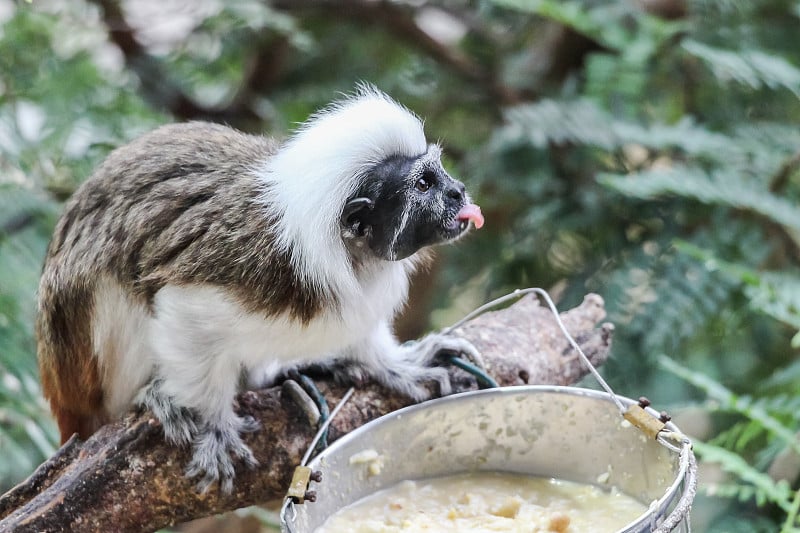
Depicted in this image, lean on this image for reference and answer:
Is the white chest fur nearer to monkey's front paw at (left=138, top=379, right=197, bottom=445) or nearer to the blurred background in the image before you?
monkey's front paw at (left=138, top=379, right=197, bottom=445)

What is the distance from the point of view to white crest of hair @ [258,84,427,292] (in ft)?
6.02

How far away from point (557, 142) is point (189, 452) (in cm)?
207

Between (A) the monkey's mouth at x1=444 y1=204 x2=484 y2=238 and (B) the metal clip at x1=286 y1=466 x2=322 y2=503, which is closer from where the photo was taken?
(B) the metal clip at x1=286 y1=466 x2=322 y2=503

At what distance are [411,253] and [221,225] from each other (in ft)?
1.36

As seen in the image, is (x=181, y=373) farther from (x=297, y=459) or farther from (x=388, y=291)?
(x=388, y=291)

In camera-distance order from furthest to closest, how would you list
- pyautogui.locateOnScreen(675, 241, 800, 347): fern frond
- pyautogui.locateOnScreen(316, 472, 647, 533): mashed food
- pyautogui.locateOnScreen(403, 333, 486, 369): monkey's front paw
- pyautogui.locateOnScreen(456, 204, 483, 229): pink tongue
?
1. pyautogui.locateOnScreen(675, 241, 800, 347): fern frond
2. pyautogui.locateOnScreen(403, 333, 486, 369): monkey's front paw
3. pyautogui.locateOnScreen(456, 204, 483, 229): pink tongue
4. pyautogui.locateOnScreen(316, 472, 647, 533): mashed food

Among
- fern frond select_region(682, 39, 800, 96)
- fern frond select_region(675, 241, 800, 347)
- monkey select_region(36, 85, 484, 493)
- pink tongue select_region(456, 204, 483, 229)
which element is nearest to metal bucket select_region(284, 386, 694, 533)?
monkey select_region(36, 85, 484, 493)

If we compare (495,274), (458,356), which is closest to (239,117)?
(495,274)

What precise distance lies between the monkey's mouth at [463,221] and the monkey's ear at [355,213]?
0.17 m

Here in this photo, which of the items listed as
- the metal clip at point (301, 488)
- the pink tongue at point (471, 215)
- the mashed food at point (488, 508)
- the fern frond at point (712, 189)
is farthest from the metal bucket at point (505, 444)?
the fern frond at point (712, 189)

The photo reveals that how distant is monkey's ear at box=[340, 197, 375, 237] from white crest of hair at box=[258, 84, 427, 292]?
A: 15 mm

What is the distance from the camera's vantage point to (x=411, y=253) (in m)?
1.90

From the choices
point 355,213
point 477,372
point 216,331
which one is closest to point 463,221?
point 355,213

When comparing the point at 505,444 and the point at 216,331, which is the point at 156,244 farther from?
the point at 505,444
